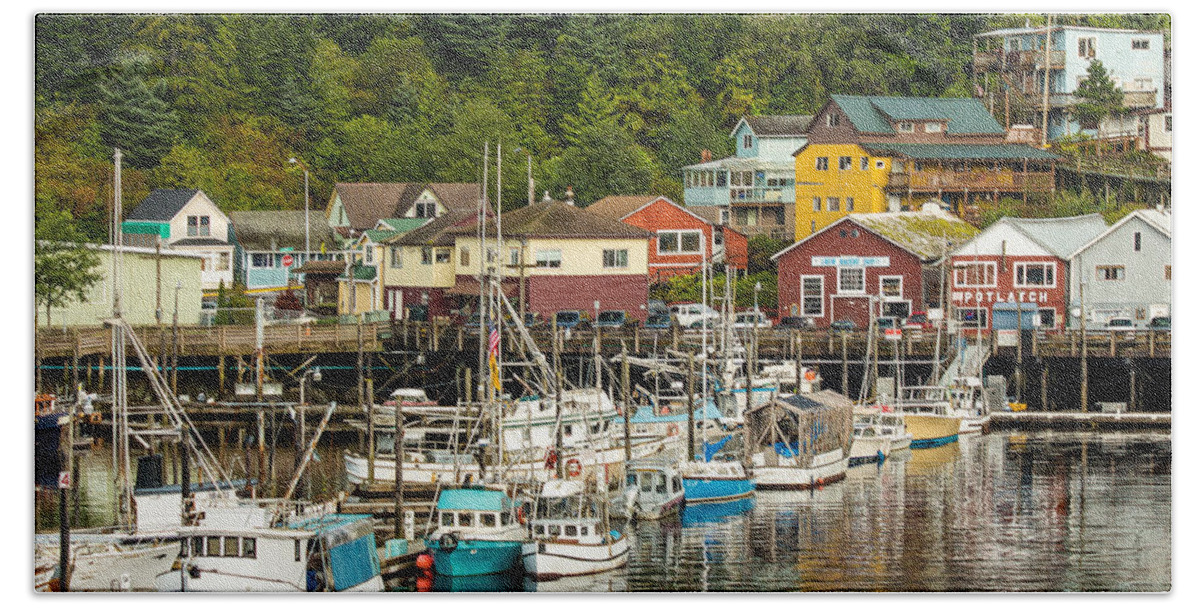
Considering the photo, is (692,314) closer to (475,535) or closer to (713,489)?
(713,489)

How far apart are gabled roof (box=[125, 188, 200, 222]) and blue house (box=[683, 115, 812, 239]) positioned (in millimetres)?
6812

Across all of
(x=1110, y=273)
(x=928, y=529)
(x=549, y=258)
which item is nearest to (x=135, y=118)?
(x=549, y=258)

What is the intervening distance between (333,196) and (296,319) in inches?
103

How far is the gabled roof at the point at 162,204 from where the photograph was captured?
2320cm

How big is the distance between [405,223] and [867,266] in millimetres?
10904

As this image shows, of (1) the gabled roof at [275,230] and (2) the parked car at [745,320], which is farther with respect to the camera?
(2) the parked car at [745,320]

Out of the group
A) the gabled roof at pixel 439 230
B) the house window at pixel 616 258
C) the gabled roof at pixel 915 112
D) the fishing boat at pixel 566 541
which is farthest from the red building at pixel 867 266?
the fishing boat at pixel 566 541

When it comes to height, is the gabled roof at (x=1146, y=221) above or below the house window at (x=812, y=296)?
above

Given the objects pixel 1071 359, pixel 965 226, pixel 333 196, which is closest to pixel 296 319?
pixel 333 196

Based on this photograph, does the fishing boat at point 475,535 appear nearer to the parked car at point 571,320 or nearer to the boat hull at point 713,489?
the boat hull at point 713,489

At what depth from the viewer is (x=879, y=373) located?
35.4 m

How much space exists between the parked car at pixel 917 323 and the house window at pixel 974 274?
71.4 inches

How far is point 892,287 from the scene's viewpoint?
3322 cm

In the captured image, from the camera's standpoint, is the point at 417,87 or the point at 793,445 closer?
the point at 417,87
